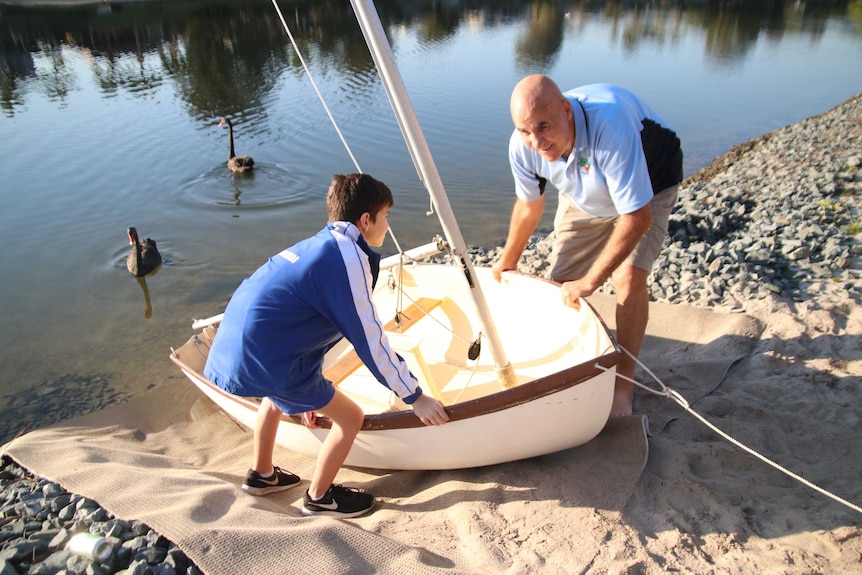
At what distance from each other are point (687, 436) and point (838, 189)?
542 centimetres

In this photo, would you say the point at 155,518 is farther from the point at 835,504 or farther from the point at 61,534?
the point at 835,504

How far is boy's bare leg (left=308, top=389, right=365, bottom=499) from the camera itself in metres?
3.16

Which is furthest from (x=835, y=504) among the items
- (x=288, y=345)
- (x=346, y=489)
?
(x=288, y=345)

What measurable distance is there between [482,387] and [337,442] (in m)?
1.42

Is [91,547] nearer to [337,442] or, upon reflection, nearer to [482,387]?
[337,442]

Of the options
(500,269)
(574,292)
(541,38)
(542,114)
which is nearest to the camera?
(542,114)

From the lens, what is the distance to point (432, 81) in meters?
18.0

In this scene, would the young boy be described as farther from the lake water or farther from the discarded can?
the lake water

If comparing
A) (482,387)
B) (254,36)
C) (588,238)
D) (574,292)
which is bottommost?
(254,36)

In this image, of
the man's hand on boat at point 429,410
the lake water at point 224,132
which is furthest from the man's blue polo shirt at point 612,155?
the lake water at point 224,132

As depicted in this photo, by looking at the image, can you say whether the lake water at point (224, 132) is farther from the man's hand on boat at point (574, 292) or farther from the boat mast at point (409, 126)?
the man's hand on boat at point (574, 292)

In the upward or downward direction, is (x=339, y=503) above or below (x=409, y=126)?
below

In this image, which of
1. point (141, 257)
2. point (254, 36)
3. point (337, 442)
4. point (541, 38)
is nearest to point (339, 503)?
point (337, 442)

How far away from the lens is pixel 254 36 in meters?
27.2
